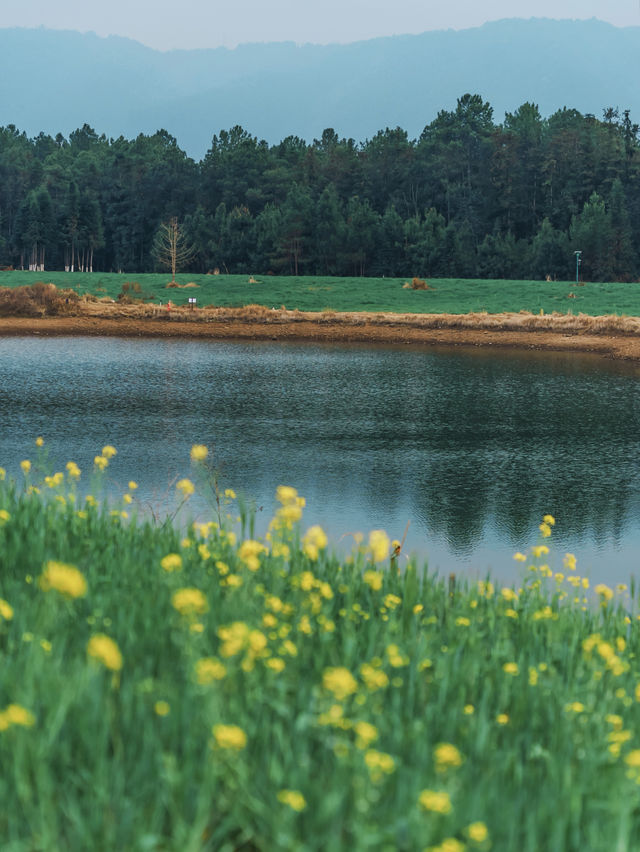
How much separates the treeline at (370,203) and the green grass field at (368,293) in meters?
24.0

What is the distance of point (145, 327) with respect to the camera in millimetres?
44719

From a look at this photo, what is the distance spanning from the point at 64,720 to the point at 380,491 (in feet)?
34.6

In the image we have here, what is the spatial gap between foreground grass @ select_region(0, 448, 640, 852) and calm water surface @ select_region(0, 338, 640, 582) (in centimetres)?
389

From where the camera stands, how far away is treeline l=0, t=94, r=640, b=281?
295ft

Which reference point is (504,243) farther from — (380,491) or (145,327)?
(380,491)

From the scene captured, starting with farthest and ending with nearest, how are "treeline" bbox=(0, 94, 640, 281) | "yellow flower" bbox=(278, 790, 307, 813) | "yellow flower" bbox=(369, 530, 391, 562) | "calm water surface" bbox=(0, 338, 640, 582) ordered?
1. "treeline" bbox=(0, 94, 640, 281)
2. "calm water surface" bbox=(0, 338, 640, 582)
3. "yellow flower" bbox=(369, 530, 391, 562)
4. "yellow flower" bbox=(278, 790, 307, 813)

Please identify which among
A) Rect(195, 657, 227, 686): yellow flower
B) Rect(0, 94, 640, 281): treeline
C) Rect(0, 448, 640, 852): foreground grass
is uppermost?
Rect(0, 94, 640, 281): treeline

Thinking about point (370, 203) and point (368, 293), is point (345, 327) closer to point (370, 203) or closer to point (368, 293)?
point (368, 293)

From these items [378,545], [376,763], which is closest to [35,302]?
[378,545]

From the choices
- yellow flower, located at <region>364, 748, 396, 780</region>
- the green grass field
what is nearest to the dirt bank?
the green grass field

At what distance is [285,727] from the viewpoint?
367cm

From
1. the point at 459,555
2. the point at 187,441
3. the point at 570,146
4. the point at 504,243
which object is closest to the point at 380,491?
the point at 459,555

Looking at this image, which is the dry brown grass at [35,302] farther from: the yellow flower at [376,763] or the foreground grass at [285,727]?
the yellow flower at [376,763]

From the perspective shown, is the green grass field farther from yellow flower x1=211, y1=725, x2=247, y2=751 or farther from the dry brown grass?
yellow flower x1=211, y1=725, x2=247, y2=751
